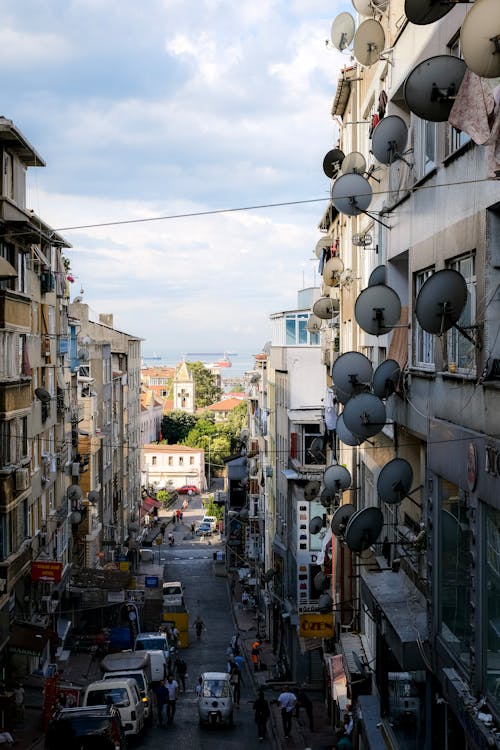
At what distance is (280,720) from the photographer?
29094 mm

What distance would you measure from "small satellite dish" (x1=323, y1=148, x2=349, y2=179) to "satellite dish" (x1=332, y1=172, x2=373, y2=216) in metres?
9.94

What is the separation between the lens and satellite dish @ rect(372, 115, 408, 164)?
15.6 meters

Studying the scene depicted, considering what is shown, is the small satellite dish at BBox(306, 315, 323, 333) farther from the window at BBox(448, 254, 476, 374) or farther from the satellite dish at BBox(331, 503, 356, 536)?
the window at BBox(448, 254, 476, 374)

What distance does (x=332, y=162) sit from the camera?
28625mm

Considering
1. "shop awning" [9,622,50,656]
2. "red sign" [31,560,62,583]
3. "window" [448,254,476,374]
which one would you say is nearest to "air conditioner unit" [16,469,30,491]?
"red sign" [31,560,62,583]

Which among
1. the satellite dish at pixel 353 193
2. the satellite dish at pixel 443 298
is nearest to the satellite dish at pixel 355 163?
the satellite dish at pixel 353 193

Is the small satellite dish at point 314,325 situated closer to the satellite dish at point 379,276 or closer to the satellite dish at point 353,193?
the satellite dish at point 379,276

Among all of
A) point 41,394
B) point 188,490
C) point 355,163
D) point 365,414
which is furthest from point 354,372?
point 188,490

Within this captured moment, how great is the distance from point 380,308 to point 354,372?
1.96 m

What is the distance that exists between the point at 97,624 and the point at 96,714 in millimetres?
23496

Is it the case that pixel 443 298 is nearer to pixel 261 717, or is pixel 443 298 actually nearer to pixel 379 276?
pixel 379 276

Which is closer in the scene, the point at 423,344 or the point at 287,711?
the point at 423,344

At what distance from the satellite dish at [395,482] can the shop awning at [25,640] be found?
1606 centimetres

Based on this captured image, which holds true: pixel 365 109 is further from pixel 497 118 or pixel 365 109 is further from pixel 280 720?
pixel 280 720
